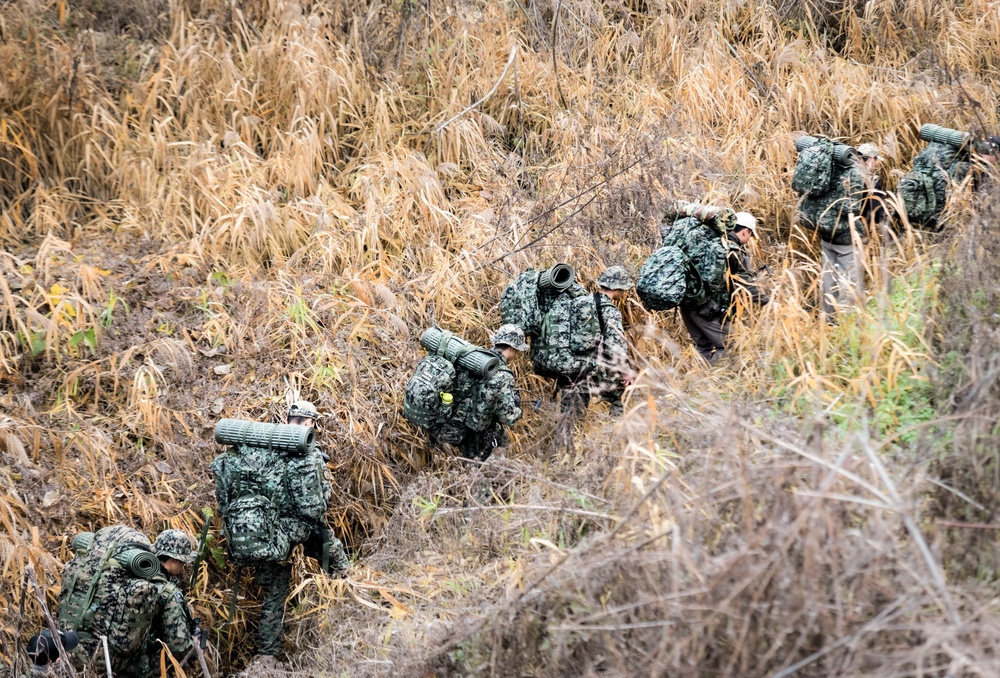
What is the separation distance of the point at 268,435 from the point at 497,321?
81.8 inches

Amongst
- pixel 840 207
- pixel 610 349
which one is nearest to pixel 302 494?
pixel 610 349

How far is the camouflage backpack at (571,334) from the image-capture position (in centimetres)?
562

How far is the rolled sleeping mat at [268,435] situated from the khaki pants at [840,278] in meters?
2.98

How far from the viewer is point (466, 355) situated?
5.37 m

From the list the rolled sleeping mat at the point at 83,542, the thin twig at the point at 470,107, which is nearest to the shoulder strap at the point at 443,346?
the rolled sleeping mat at the point at 83,542

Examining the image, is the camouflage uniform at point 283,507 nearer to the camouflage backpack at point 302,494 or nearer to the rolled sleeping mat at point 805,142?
the camouflage backpack at point 302,494

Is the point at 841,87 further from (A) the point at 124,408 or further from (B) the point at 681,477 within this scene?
(A) the point at 124,408

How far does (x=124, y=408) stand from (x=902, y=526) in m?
4.77

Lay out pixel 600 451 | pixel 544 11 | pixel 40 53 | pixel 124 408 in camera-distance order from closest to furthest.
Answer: pixel 600 451
pixel 124 408
pixel 40 53
pixel 544 11

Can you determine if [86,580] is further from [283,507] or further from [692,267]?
[692,267]

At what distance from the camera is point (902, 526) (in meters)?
3.24

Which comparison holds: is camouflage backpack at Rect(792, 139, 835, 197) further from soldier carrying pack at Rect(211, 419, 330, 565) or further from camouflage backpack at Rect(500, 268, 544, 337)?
soldier carrying pack at Rect(211, 419, 330, 565)

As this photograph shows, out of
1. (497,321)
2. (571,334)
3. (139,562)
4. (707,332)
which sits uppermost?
(571,334)

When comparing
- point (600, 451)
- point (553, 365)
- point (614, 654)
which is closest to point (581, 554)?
point (614, 654)
